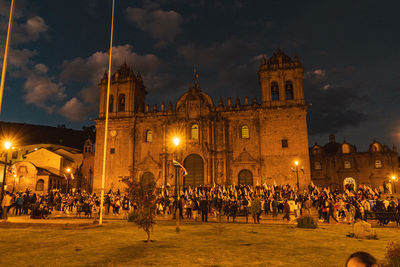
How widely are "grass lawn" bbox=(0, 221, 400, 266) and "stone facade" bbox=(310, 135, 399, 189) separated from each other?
3648cm

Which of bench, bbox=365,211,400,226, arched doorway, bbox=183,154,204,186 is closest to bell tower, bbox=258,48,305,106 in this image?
arched doorway, bbox=183,154,204,186

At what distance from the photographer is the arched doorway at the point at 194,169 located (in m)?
38.2

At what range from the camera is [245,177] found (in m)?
37.5

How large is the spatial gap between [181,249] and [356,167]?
45.4 metres

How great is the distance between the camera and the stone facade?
4580 centimetres

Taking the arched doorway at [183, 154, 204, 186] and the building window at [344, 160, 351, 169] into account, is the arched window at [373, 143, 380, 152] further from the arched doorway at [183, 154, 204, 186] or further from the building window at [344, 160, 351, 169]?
the arched doorway at [183, 154, 204, 186]

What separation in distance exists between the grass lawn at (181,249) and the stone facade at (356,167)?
36.5 m

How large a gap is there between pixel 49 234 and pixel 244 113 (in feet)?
98.3

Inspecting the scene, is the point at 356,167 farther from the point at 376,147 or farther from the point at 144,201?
the point at 144,201

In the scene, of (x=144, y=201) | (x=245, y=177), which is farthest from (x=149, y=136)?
(x=144, y=201)

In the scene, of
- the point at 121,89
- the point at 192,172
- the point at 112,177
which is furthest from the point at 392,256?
the point at 121,89

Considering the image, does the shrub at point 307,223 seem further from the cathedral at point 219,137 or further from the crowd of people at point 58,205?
the cathedral at point 219,137

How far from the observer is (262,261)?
8.34 meters

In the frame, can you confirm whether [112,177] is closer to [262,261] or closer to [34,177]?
[34,177]
